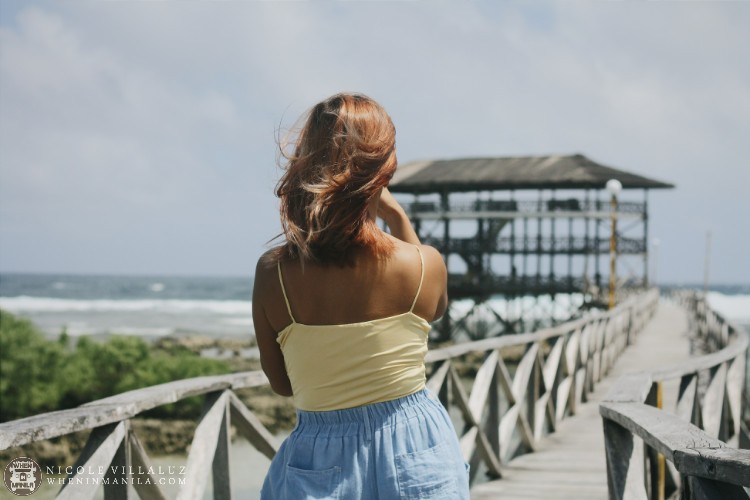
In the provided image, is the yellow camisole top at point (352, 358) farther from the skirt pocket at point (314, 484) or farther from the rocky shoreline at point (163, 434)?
the rocky shoreline at point (163, 434)

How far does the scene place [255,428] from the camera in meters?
3.77

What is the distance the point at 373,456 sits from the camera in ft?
6.25

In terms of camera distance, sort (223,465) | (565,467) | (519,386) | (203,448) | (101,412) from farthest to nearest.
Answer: (519,386), (565,467), (223,465), (203,448), (101,412)

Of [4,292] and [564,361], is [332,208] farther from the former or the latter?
[4,292]

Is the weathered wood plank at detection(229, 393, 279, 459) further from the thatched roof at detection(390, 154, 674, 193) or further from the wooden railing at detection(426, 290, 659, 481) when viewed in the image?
the thatched roof at detection(390, 154, 674, 193)

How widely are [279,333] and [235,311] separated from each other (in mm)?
72576

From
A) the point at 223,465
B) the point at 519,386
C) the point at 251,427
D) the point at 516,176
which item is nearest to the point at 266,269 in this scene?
the point at 223,465

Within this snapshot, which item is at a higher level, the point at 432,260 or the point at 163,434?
the point at 432,260

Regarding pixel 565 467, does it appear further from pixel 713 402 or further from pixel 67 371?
pixel 67 371

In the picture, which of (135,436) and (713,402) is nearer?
(135,436)

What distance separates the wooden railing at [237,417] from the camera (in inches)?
102

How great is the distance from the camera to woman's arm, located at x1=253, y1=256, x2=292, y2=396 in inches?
76.0

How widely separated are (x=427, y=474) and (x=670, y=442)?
2.67 ft

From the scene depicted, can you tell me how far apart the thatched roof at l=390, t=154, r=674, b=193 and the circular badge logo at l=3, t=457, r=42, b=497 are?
1212 inches
